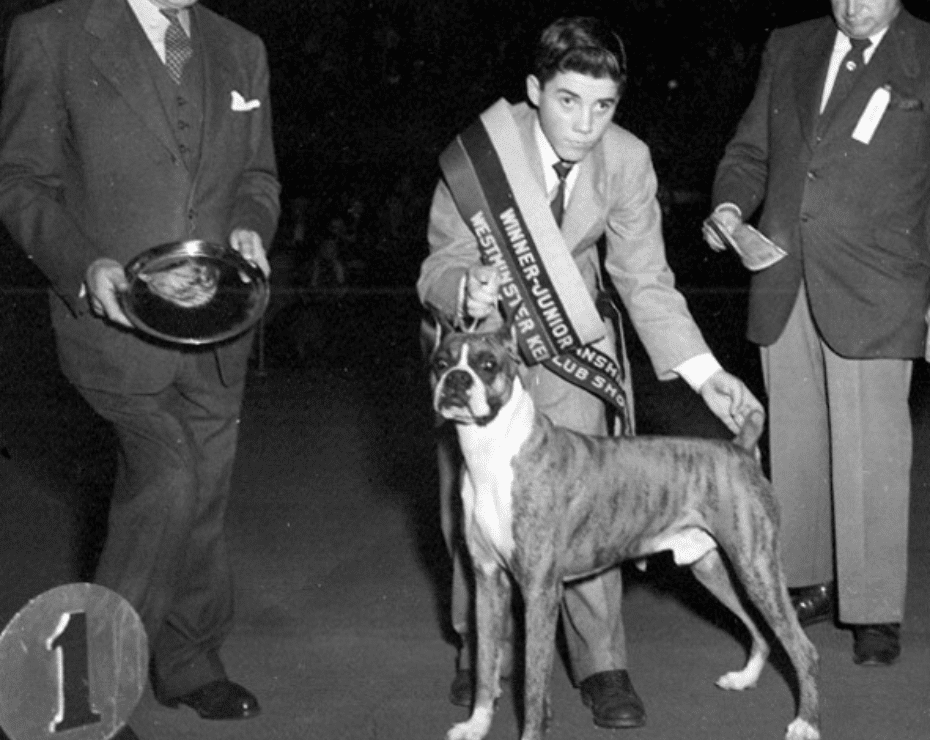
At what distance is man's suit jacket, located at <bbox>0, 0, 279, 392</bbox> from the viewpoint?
4.63 metres

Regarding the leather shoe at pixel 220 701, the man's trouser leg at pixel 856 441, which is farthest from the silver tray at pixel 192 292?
the man's trouser leg at pixel 856 441

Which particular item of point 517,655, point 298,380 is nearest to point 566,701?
point 517,655

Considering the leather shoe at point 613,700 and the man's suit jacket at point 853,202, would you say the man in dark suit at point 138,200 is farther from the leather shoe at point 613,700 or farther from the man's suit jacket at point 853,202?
the man's suit jacket at point 853,202

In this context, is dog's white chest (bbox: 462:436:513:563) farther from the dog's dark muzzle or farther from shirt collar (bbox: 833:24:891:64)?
shirt collar (bbox: 833:24:891:64)

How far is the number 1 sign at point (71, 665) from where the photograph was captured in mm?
4027

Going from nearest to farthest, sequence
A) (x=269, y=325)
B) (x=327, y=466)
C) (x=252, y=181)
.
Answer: (x=252, y=181)
(x=327, y=466)
(x=269, y=325)

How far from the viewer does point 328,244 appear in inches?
826

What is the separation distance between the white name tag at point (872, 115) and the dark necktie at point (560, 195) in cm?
124

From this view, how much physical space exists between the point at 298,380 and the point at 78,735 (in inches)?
409

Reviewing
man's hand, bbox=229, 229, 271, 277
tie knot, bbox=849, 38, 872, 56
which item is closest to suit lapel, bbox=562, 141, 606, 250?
man's hand, bbox=229, 229, 271, 277

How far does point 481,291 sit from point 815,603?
2.25m

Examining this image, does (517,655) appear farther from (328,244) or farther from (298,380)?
(328,244)

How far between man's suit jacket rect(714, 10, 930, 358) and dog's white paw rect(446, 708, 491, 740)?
6.20ft

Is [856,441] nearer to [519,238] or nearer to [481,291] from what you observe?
[519,238]
